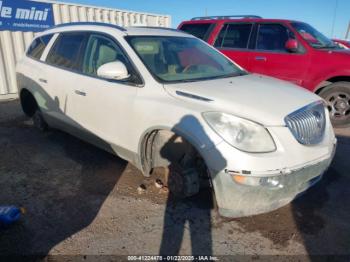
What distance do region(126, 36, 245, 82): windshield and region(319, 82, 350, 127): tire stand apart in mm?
2498

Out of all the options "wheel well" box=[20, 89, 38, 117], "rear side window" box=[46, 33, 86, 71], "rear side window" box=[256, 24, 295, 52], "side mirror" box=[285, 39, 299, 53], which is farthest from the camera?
"rear side window" box=[256, 24, 295, 52]

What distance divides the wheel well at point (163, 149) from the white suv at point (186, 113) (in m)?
0.01

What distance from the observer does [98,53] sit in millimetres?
3756

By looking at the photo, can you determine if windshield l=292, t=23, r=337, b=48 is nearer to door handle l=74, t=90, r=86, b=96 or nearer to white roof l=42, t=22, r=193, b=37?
white roof l=42, t=22, r=193, b=37

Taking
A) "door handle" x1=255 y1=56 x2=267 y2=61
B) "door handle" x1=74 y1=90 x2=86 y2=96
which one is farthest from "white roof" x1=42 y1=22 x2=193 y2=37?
"door handle" x1=255 y1=56 x2=267 y2=61

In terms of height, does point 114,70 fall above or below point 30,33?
above

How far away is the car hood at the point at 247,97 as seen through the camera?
102 inches

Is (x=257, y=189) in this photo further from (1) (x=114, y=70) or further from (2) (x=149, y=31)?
(2) (x=149, y=31)

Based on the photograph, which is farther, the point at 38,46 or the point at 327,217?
the point at 38,46

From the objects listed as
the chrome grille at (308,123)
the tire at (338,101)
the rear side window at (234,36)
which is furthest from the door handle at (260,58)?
the chrome grille at (308,123)

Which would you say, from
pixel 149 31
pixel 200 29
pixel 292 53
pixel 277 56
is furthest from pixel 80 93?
pixel 200 29

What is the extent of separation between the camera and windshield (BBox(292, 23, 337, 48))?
5766 millimetres

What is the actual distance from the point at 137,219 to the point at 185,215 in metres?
0.47

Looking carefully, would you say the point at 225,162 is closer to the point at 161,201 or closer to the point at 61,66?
the point at 161,201
